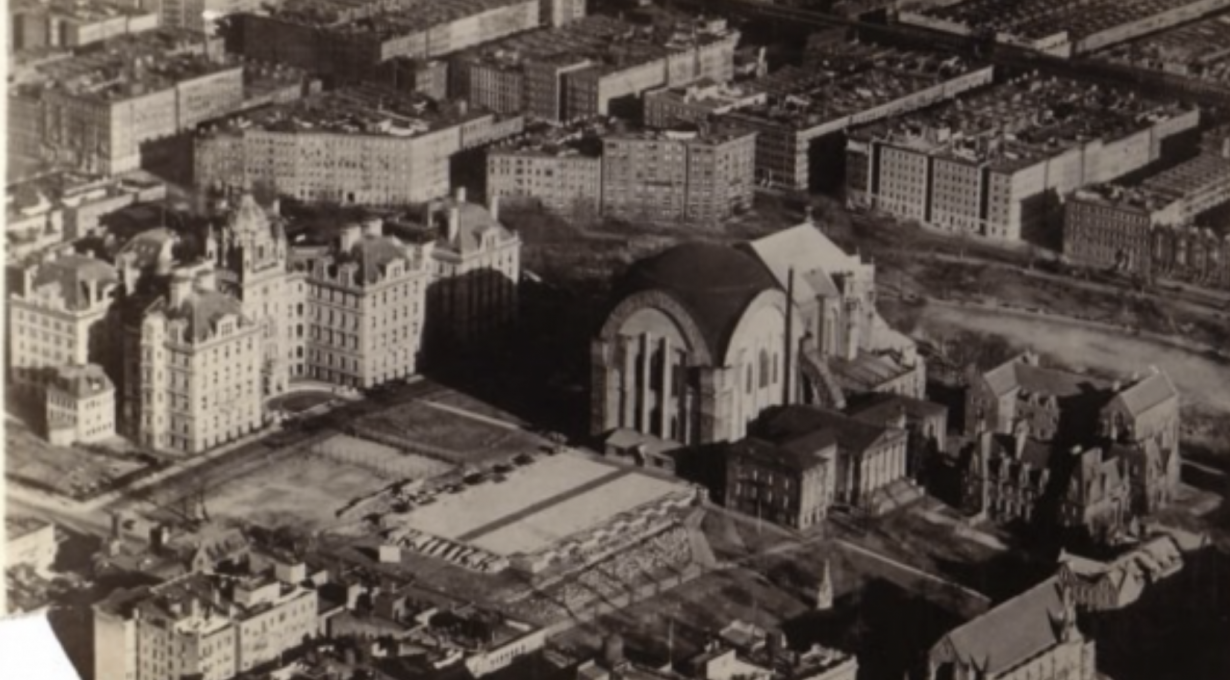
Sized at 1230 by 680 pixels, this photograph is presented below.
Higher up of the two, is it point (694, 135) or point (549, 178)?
point (694, 135)

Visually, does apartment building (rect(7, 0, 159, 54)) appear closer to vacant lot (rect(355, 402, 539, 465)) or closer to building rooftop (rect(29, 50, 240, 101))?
building rooftop (rect(29, 50, 240, 101))

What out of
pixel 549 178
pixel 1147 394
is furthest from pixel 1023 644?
pixel 549 178

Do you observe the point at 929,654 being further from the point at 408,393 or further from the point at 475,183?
the point at 475,183

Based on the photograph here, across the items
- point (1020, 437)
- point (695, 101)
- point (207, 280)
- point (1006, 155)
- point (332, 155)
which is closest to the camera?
point (1020, 437)

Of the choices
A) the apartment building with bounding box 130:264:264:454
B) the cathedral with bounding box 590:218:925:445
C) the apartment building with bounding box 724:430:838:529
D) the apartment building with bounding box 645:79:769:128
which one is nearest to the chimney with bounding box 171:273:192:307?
the apartment building with bounding box 130:264:264:454

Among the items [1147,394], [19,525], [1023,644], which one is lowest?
[1023,644]

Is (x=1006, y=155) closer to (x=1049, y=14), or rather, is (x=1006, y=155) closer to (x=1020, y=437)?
(x=1049, y=14)

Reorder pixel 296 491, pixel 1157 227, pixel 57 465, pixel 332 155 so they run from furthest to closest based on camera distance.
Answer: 1. pixel 332 155
2. pixel 1157 227
3. pixel 57 465
4. pixel 296 491
